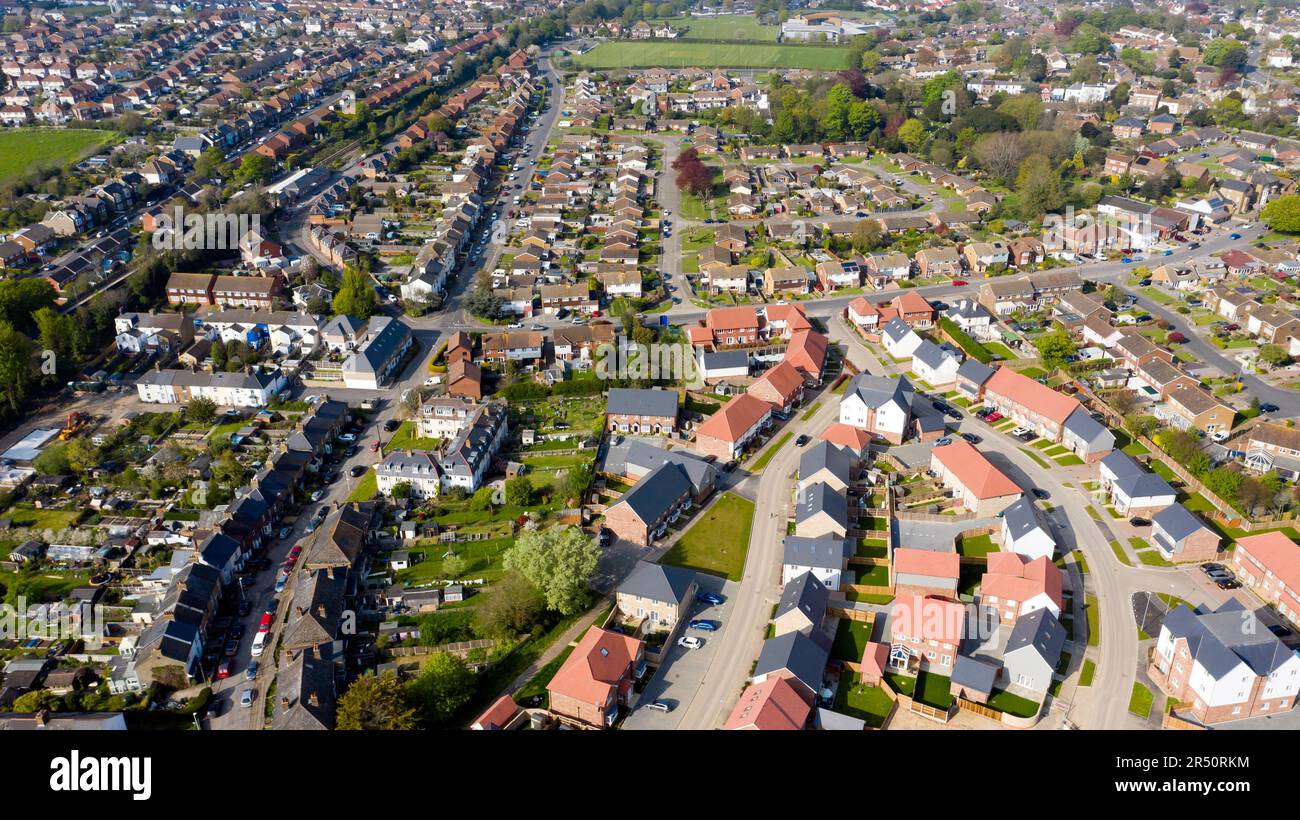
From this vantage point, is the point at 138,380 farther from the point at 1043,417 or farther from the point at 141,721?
the point at 1043,417

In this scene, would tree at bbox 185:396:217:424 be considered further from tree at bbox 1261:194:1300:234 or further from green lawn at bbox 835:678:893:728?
tree at bbox 1261:194:1300:234

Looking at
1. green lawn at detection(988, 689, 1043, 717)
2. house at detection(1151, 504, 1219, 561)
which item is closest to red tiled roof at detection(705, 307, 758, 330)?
house at detection(1151, 504, 1219, 561)

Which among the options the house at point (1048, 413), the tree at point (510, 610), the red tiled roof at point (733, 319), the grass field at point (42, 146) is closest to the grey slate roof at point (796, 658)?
the tree at point (510, 610)

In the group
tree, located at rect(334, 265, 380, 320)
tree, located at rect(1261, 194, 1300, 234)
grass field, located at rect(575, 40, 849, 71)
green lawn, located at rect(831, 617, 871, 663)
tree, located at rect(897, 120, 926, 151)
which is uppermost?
grass field, located at rect(575, 40, 849, 71)

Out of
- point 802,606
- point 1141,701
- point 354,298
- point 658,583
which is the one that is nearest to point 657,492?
point 658,583

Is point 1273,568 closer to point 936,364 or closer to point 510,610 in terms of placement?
point 936,364
